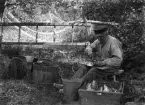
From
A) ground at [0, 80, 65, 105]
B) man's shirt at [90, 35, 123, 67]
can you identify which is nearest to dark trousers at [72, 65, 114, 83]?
man's shirt at [90, 35, 123, 67]

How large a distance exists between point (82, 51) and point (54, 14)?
139 inches

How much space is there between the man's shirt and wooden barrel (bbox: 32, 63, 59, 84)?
5.11 feet

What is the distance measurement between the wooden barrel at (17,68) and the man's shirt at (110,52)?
2373 mm

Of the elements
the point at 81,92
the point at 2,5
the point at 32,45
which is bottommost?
the point at 81,92

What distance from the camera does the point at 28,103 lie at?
539 centimetres

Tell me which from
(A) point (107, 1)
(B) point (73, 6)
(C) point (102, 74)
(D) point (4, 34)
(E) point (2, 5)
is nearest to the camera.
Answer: (C) point (102, 74)

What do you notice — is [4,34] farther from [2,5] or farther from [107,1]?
[107,1]

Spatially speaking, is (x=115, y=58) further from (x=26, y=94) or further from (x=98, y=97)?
(x=26, y=94)

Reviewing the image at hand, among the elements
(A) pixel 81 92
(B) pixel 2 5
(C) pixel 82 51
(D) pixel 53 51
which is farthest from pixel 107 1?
(A) pixel 81 92

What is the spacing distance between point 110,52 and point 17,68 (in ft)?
9.76

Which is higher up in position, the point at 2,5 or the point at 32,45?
the point at 2,5

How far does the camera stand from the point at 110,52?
5160 millimetres

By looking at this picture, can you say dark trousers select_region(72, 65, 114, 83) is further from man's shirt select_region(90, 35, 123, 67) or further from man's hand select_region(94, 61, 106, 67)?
man's shirt select_region(90, 35, 123, 67)

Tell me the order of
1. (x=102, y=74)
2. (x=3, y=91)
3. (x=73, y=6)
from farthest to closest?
(x=73, y=6), (x=3, y=91), (x=102, y=74)
